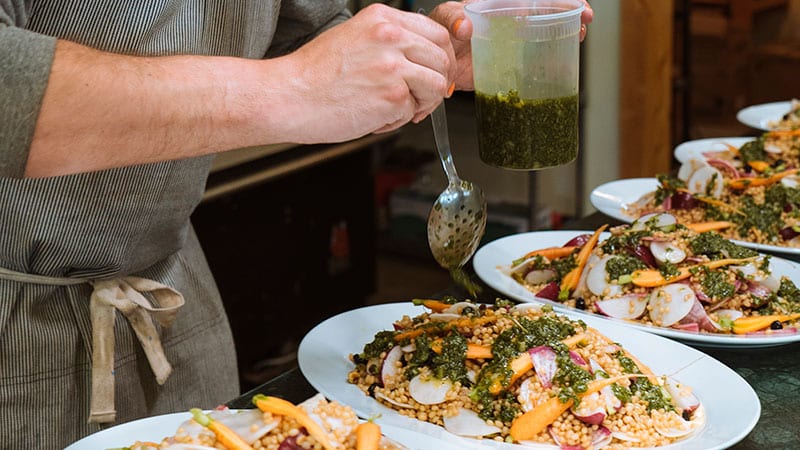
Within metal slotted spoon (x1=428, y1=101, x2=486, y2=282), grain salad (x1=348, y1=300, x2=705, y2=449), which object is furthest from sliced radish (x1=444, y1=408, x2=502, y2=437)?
metal slotted spoon (x1=428, y1=101, x2=486, y2=282)

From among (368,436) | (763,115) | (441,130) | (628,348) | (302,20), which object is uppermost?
(302,20)

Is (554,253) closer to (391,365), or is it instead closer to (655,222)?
(655,222)

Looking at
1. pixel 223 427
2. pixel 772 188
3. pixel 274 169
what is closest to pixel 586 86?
pixel 274 169

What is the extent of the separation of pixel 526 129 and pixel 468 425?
0.42 meters

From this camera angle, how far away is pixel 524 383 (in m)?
1.42

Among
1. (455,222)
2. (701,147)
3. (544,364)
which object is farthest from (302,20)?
(701,147)

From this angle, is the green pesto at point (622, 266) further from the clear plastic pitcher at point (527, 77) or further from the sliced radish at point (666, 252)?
the clear plastic pitcher at point (527, 77)

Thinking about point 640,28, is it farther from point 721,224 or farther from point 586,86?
point 721,224

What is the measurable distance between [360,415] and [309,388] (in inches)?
4.9

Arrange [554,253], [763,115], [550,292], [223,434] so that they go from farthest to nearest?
[763,115]
[554,253]
[550,292]
[223,434]

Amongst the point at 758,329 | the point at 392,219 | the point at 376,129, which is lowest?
the point at 392,219

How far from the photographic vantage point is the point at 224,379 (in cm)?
197

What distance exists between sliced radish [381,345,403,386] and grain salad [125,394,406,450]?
10.0 inches

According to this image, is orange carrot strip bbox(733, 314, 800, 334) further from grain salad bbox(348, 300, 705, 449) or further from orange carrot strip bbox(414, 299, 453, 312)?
orange carrot strip bbox(414, 299, 453, 312)
